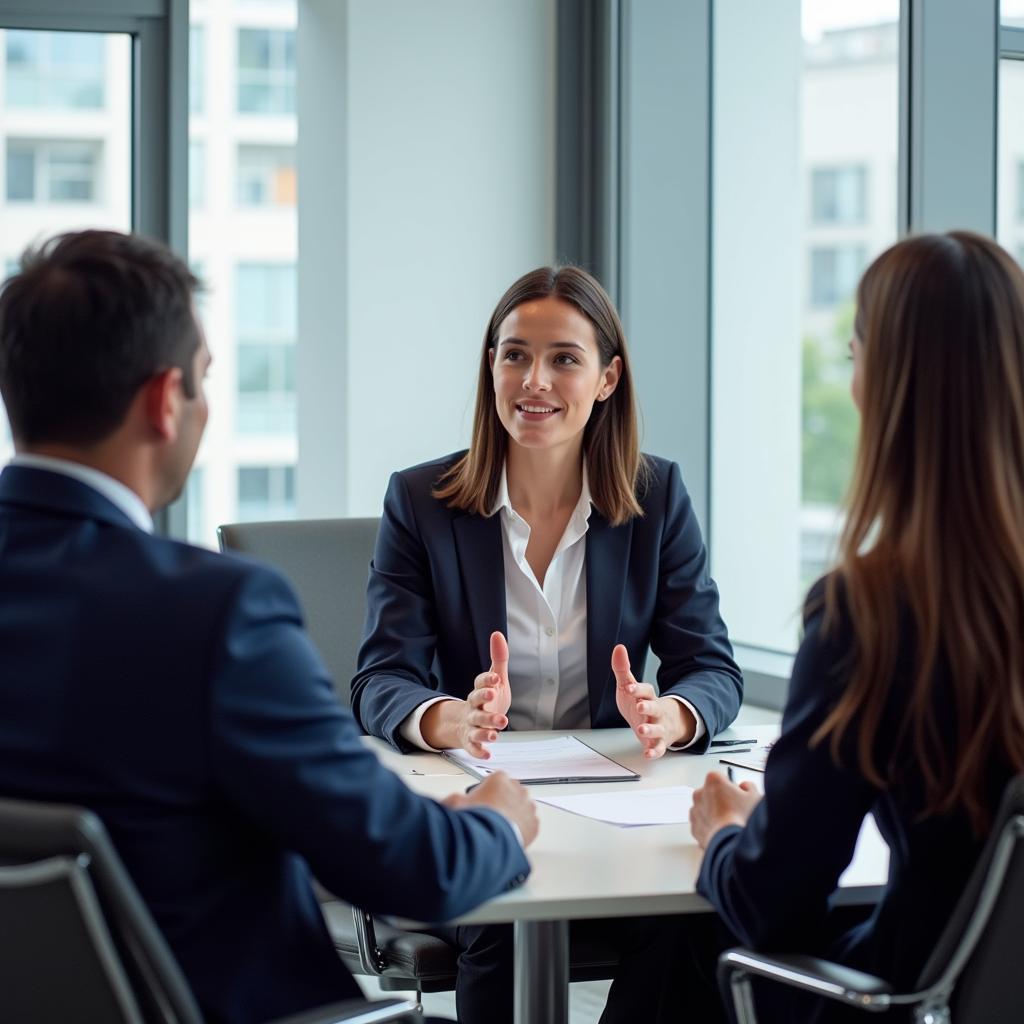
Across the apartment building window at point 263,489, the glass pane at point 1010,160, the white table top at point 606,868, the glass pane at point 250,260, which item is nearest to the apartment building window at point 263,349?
the glass pane at point 250,260

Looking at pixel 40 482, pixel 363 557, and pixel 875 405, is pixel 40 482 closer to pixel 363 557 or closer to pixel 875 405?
pixel 875 405

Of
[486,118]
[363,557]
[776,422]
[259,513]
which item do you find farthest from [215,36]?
[363,557]

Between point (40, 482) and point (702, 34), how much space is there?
3.05 m

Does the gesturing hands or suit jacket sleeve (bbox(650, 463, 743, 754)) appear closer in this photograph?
the gesturing hands

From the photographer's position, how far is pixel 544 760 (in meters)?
2.00

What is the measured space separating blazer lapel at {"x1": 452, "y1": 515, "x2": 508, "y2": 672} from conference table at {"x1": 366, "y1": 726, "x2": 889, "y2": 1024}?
37 centimetres

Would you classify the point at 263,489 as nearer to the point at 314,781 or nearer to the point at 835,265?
the point at 835,265

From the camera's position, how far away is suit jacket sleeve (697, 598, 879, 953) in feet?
4.26

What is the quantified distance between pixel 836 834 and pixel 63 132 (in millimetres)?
4306

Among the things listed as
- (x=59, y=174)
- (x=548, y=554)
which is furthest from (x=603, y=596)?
(x=59, y=174)

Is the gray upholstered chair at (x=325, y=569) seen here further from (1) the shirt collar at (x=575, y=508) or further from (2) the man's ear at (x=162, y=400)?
(2) the man's ear at (x=162, y=400)

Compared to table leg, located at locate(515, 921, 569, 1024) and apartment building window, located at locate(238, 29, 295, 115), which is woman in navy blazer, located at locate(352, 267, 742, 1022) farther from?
apartment building window, located at locate(238, 29, 295, 115)

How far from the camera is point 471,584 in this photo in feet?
7.73

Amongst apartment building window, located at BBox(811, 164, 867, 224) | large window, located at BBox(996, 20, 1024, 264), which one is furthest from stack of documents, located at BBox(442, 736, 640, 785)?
apartment building window, located at BBox(811, 164, 867, 224)
